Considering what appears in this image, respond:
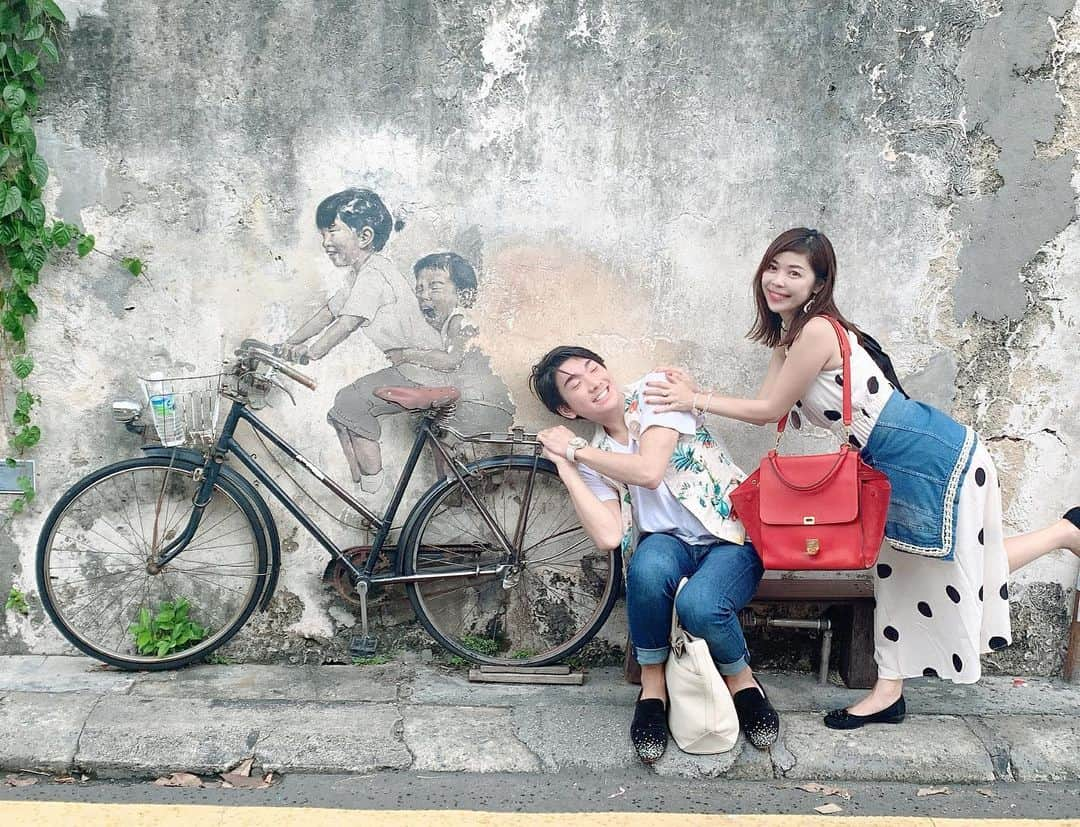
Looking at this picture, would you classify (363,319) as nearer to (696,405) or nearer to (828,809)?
(696,405)

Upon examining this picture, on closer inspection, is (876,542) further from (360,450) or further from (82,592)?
(82,592)

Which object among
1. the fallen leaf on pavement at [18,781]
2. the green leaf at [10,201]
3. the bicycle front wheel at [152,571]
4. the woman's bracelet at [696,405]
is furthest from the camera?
the bicycle front wheel at [152,571]

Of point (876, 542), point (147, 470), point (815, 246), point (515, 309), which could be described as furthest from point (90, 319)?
point (876, 542)

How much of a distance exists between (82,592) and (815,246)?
11.3 feet

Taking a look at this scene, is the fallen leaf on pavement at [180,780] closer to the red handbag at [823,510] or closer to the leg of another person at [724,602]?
the leg of another person at [724,602]

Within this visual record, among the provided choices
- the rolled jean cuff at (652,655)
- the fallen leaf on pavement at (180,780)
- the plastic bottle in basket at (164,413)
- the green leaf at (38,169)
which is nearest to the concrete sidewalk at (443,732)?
the fallen leaf on pavement at (180,780)

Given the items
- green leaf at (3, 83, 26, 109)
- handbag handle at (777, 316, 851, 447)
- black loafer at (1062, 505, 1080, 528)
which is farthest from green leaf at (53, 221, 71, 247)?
black loafer at (1062, 505, 1080, 528)

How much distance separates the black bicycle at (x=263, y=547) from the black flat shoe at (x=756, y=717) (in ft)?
2.53

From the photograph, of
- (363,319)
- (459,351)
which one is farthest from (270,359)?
(459,351)

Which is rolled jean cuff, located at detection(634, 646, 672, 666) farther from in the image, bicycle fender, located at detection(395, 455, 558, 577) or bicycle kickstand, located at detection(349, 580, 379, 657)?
bicycle kickstand, located at detection(349, 580, 379, 657)

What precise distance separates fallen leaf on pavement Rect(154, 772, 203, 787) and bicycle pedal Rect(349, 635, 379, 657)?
96cm

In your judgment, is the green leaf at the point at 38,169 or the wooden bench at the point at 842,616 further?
the wooden bench at the point at 842,616

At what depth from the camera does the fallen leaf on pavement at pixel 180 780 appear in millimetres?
3535

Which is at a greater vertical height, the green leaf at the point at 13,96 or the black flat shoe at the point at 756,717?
the green leaf at the point at 13,96
